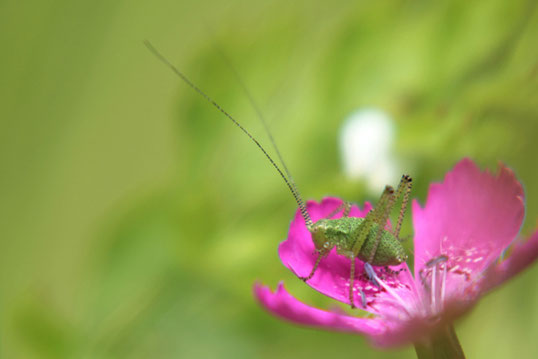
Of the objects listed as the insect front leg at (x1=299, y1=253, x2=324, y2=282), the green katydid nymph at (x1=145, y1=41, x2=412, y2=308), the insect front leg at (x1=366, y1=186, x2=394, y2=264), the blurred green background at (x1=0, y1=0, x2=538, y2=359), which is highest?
the blurred green background at (x1=0, y1=0, x2=538, y2=359)

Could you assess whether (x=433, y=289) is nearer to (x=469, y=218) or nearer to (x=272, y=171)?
(x=469, y=218)

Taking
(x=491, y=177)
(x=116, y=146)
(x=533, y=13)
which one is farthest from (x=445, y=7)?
(x=116, y=146)

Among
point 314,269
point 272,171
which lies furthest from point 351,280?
point 272,171

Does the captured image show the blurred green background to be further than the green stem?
Yes

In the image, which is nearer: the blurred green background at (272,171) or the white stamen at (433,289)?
the white stamen at (433,289)

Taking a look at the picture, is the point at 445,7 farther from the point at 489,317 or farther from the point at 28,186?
the point at 28,186
